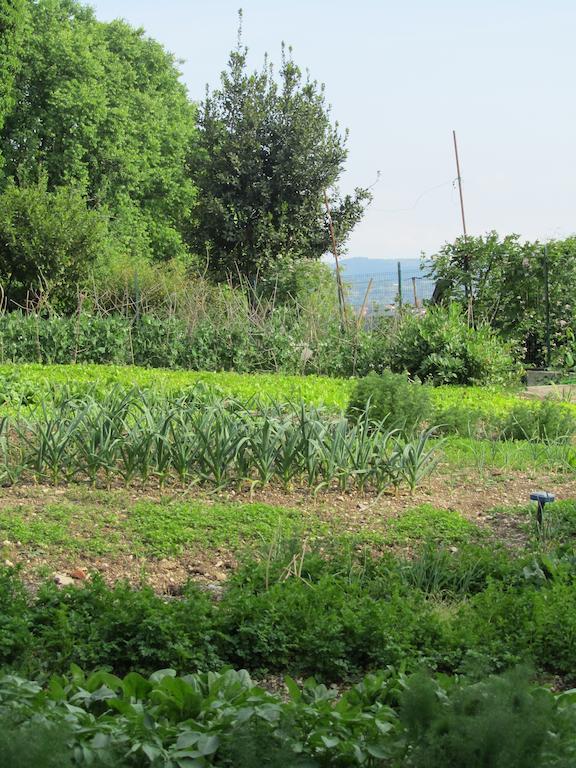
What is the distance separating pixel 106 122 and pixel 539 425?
82.3ft

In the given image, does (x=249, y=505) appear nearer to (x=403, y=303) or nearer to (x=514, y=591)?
(x=514, y=591)

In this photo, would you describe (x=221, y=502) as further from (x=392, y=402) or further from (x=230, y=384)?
(x=230, y=384)

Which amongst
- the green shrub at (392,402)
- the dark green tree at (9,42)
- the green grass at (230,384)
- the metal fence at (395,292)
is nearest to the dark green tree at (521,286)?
the metal fence at (395,292)

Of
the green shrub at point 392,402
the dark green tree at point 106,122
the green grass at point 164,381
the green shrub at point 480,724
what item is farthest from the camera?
the dark green tree at point 106,122

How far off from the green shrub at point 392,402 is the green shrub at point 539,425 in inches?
33.7

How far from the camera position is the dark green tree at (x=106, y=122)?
28.8 metres

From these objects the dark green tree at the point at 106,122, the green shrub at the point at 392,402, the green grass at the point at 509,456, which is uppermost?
the dark green tree at the point at 106,122

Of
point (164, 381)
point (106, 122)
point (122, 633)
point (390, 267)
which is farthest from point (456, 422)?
point (106, 122)

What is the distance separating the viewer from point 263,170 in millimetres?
19906

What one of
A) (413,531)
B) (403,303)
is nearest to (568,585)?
(413,531)

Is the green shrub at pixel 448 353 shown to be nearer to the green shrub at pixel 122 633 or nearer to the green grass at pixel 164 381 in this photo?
the green grass at pixel 164 381

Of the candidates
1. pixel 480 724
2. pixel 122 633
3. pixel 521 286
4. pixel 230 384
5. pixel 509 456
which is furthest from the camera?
pixel 521 286

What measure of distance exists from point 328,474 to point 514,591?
2.07 meters

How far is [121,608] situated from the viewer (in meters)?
3.56
